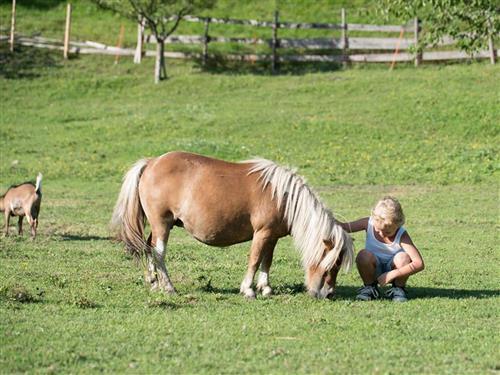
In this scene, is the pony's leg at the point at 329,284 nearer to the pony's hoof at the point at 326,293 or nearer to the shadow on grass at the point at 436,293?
the pony's hoof at the point at 326,293

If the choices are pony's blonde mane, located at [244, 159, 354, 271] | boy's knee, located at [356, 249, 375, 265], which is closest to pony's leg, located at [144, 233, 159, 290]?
pony's blonde mane, located at [244, 159, 354, 271]

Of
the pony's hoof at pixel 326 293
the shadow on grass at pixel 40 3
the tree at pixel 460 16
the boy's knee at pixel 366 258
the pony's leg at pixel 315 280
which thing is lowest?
the pony's hoof at pixel 326 293

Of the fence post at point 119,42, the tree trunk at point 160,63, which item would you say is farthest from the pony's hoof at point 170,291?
the fence post at point 119,42

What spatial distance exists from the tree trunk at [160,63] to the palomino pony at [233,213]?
24664 millimetres

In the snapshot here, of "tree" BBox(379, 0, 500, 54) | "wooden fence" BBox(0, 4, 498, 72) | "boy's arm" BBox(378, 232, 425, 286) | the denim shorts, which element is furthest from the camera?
"wooden fence" BBox(0, 4, 498, 72)

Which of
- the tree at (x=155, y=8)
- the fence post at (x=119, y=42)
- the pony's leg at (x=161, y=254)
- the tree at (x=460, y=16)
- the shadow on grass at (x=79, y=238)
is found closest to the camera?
the pony's leg at (x=161, y=254)

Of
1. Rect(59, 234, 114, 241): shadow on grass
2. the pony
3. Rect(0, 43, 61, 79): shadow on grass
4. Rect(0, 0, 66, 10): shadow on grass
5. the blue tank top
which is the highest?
Rect(0, 0, 66, 10): shadow on grass

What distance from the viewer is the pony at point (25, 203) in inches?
597

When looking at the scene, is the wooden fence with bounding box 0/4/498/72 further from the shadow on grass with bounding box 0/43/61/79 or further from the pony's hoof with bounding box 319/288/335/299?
the pony's hoof with bounding box 319/288/335/299

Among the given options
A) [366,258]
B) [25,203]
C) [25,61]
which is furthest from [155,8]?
[366,258]

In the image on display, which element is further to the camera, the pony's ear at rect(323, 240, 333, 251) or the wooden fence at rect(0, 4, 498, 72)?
the wooden fence at rect(0, 4, 498, 72)

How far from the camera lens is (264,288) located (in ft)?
34.2

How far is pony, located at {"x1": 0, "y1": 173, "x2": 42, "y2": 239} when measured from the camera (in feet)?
49.7

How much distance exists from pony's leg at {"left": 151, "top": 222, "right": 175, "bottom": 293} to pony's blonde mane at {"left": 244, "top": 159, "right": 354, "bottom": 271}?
48.3 inches
